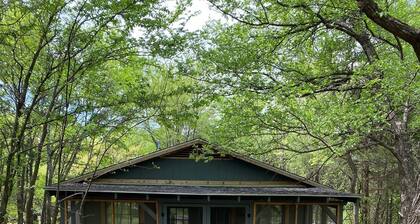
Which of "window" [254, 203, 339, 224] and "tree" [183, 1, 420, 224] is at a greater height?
"tree" [183, 1, 420, 224]

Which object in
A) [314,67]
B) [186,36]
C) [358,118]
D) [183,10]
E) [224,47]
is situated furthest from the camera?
[314,67]

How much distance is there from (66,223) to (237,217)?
4918 mm

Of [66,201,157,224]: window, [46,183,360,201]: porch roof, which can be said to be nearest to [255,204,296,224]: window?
[46,183,360,201]: porch roof

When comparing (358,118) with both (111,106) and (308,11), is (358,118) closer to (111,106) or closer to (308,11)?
(308,11)

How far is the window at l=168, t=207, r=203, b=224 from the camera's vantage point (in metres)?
11.9

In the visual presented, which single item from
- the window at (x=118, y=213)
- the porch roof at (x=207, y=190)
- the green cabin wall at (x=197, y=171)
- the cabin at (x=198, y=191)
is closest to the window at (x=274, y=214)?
the cabin at (x=198, y=191)

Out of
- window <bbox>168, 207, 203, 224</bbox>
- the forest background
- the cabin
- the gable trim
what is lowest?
window <bbox>168, 207, 203, 224</bbox>

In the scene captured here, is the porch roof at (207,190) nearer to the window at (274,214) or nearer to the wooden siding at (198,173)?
the wooden siding at (198,173)

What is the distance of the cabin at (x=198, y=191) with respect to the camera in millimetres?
11102

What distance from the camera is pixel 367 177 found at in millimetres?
18562

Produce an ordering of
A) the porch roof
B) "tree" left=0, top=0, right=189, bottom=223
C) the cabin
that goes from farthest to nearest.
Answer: the cabin, the porch roof, "tree" left=0, top=0, right=189, bottom=223

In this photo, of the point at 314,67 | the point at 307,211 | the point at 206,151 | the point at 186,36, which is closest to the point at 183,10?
the point at 186,36

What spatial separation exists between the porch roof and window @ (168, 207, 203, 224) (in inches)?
33.2

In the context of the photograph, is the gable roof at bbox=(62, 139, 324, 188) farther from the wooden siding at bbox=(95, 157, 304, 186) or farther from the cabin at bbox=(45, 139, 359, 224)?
the wooden siding at bbox=(95, 157, 304, 186)
